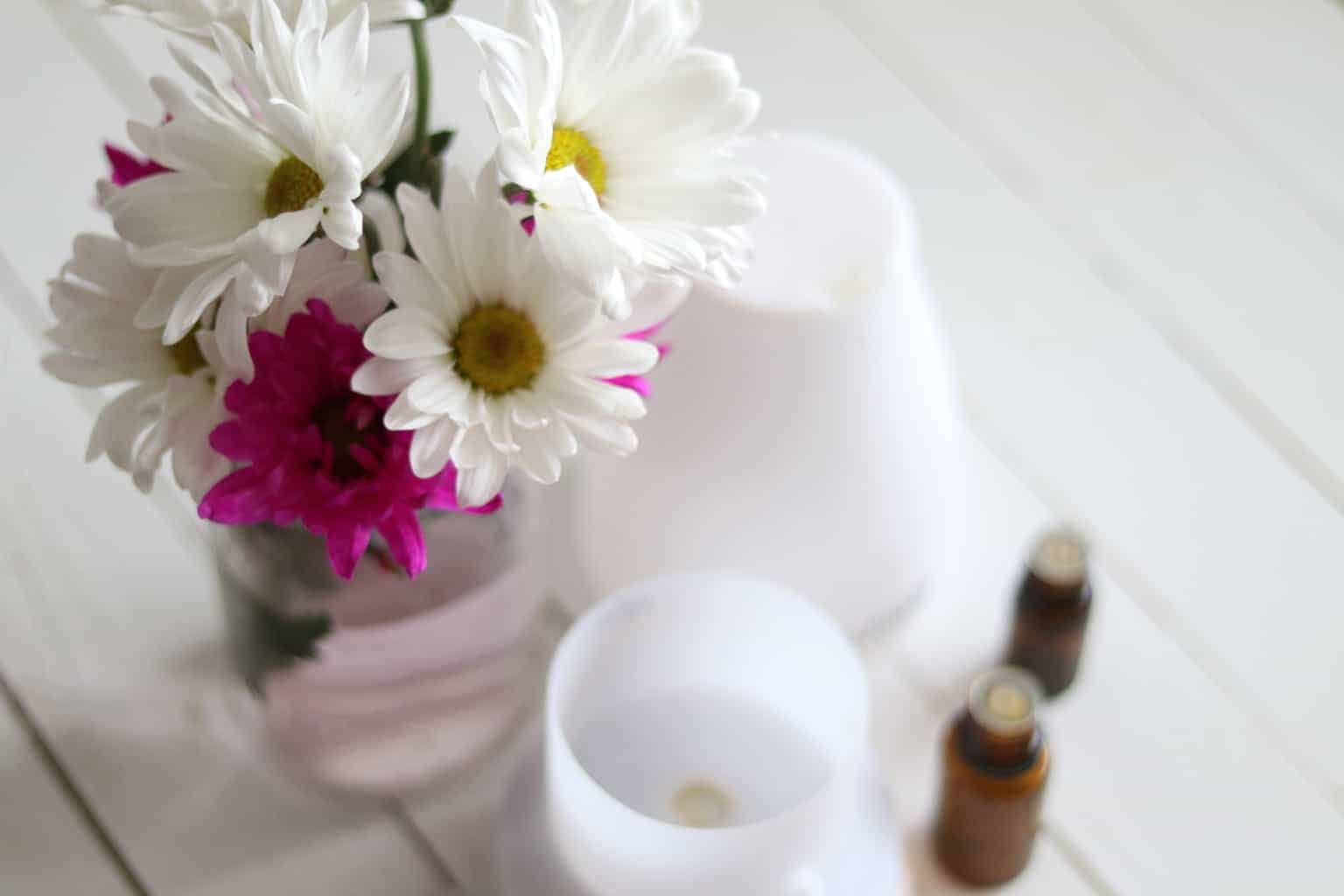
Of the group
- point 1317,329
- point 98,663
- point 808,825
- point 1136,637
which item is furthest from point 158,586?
point 1317,329

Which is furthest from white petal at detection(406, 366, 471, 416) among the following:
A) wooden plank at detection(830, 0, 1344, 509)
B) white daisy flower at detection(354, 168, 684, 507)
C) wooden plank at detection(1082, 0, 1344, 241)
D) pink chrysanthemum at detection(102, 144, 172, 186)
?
wooden plank at detection(1082, 0, 1344, 241)

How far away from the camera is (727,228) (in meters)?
0.48

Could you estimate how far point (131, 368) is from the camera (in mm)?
517

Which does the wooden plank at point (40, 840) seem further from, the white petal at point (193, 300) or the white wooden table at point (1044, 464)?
the white petal at point (193, 300)

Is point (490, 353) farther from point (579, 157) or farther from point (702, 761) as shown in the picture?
point (702, 761)

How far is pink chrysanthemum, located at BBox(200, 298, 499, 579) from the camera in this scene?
49cm

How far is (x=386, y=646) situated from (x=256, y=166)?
0.23m

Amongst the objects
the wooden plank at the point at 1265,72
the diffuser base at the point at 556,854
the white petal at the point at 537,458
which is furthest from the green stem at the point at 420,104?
the wooden plank at the point at 1265,72

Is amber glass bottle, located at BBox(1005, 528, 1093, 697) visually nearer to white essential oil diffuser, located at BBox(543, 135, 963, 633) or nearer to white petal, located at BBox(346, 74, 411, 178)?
white essential oil diffuser, located at BBox(543, 135, 963, 633)

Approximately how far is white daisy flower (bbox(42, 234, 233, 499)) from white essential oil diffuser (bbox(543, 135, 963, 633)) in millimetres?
215

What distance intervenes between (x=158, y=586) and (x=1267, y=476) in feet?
1.79

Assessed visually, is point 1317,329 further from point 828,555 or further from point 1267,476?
point 828,555

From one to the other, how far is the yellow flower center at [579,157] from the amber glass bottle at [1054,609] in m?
0.32

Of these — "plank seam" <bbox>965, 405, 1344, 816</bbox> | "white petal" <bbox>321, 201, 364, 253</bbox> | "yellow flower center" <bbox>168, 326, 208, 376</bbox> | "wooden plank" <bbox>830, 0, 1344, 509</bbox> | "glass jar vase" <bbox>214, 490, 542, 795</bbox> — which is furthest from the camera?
"wooden plank" <bbox>830, 0, 1344, 509</bbox>
